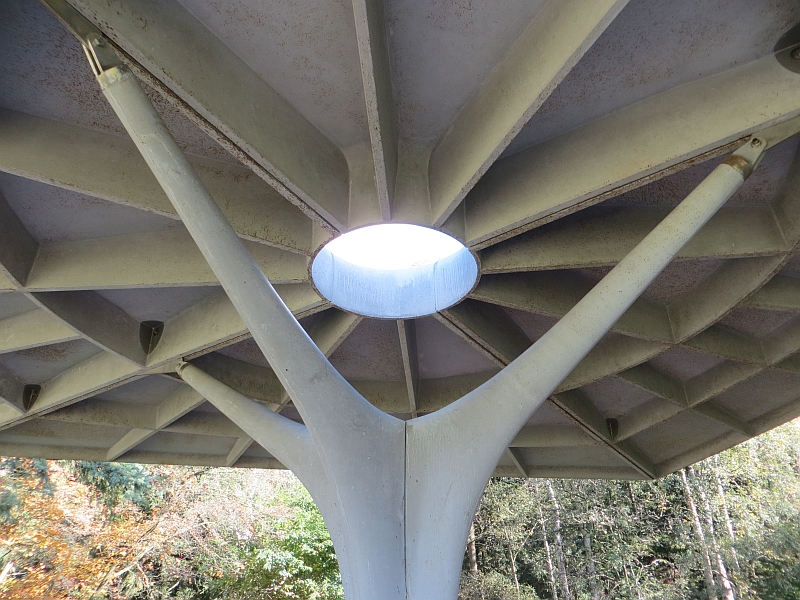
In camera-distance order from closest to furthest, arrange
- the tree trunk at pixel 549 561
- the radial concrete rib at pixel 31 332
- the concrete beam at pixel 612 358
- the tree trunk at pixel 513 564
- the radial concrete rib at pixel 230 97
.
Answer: the radial concrete rib at pixel 230 97, the radial concrete rib at pixel 31 332, the concrete beam at pixel 612 358, the tree trunk at pixel 549 561, the tree trunk at pixel 513 564

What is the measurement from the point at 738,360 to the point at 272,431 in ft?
27.2

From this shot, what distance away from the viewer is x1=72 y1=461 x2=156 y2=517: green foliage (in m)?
28.2

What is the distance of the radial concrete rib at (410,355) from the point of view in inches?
396

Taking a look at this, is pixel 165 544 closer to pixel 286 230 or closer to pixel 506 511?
pixel 506 511

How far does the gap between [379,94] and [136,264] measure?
4.76m

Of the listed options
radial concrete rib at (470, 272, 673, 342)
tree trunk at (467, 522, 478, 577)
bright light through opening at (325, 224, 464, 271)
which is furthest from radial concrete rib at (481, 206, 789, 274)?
tree trunk at (467, 522, 478, 577)

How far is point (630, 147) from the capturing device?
6484 millimetres

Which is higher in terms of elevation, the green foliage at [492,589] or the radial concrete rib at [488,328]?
the radial concrete rib at [488,328]

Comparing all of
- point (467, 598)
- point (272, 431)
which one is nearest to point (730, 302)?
point (272, 431)

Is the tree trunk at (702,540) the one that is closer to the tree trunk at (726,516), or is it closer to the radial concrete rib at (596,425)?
the tree trunk at (726,516)

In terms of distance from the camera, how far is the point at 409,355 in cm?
1079

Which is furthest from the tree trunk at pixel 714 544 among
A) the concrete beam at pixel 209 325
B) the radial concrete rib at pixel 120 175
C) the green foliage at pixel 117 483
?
the radial concrete rib at pixel 120 175

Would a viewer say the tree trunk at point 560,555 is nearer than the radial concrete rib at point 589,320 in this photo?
No

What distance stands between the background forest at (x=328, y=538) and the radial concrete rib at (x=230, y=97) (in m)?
23.1
